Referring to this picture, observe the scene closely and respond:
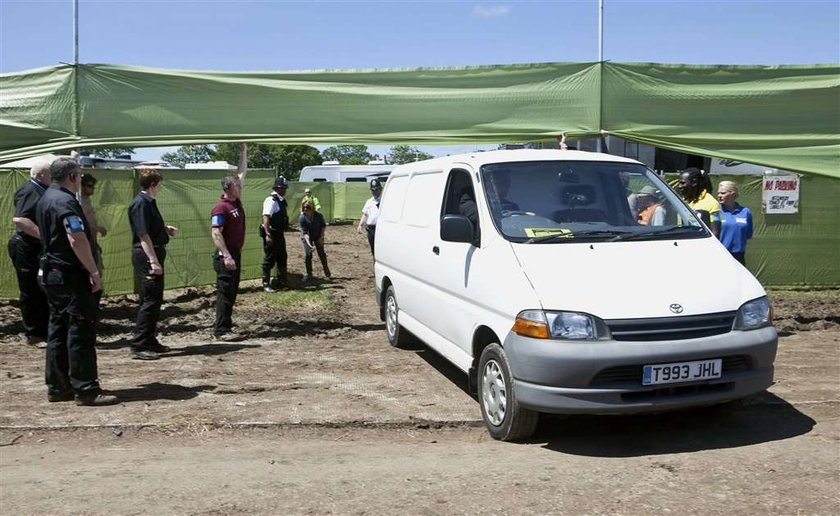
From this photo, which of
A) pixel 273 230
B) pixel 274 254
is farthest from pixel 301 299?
pixel 273 230

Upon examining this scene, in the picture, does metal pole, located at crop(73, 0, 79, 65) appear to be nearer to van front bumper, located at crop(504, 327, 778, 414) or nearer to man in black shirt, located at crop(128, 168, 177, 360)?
man in black shirt, located at crop(128, 168, 177, 360)

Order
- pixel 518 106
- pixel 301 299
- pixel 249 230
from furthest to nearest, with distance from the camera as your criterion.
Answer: pixel 249 230, pixel 301 299, pixel 518 106

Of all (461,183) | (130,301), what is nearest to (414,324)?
(461,183)

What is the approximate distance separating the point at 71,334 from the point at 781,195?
11584 millimetres

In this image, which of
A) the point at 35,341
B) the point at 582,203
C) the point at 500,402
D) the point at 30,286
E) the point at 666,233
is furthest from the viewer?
the point at 35,341

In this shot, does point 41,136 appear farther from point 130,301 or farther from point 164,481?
point 164,481

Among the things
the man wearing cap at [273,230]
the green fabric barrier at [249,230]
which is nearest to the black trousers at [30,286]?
the green fabric barrier at [249,230]

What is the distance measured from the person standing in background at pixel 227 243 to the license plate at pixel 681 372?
5240 millimetres

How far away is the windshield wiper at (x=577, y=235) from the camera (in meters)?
5.46

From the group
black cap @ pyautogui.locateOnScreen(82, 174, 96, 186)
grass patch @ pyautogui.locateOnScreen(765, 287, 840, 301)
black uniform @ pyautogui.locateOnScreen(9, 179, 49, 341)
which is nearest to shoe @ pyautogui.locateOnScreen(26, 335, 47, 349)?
black uniform @ pyautogui.locateOnScreen(9, 179, 49, 341)

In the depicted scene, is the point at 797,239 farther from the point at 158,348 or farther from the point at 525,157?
the point at 158,348

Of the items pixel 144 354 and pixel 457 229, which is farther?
pixel 144 354

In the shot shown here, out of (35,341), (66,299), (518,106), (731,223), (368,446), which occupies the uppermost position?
(518,106)

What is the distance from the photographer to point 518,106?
8805 millimetres
